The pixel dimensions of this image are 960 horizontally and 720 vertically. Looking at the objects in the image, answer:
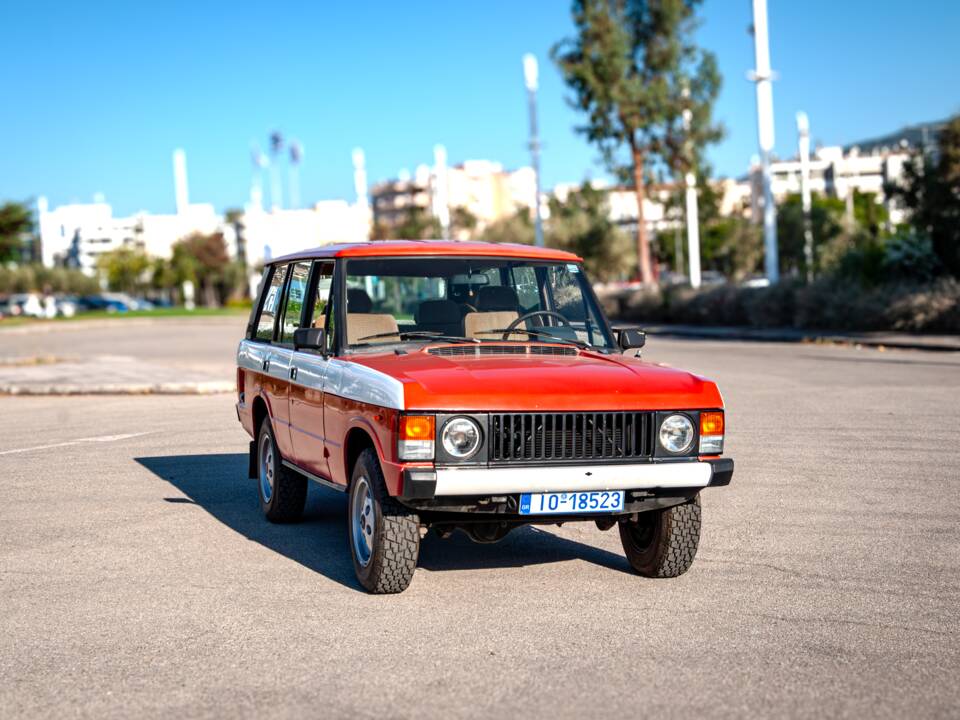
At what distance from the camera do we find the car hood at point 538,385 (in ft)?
20.7

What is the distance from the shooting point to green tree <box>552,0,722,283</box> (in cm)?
4700

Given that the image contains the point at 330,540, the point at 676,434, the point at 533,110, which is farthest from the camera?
the point at 533,110

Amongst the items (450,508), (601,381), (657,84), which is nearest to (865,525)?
(601,381)

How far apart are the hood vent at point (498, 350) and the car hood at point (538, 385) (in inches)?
6.4

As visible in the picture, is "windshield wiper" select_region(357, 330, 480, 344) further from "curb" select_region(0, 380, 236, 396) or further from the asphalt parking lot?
"curb" select_region(0, 380, 236, 396)

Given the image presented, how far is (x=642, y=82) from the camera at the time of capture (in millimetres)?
48094

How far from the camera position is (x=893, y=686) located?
5102mm

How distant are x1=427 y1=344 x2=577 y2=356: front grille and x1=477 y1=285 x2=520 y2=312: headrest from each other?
0.53 metres

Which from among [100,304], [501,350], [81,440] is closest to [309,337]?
[501,350]

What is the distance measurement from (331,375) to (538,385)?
1.52m

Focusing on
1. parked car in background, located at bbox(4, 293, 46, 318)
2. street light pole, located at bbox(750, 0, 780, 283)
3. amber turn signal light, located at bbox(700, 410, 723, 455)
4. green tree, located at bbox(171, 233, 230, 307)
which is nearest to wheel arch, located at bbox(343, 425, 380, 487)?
amber turn signal light, located at bbox(700, 410, 723, 455)

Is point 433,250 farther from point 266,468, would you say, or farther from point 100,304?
point 100,304

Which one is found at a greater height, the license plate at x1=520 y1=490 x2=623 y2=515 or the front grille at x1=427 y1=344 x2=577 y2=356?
the front grille at x1=427 y1=344 x2=577 y2=356

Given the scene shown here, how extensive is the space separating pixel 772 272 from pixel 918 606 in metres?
32.5
